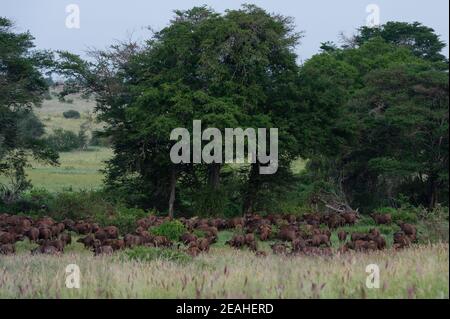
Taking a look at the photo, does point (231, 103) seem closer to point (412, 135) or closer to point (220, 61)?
point (220, 61)

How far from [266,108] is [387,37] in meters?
24.6

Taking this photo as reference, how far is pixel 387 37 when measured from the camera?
53094 millimetres

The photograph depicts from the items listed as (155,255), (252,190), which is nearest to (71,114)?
(252,190)

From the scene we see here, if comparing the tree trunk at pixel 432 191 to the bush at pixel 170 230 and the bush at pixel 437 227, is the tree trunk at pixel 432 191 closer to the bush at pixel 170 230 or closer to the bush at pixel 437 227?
the bush at pixel 170 230

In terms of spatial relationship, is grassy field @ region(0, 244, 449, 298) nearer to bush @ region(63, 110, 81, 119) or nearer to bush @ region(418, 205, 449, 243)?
bush @ region(418, 205, 449, 243)

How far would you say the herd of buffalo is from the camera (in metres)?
16.3

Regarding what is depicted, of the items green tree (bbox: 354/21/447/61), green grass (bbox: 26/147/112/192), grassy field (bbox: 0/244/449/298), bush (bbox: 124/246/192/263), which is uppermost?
green tree (bbox: 354/21/447/61)

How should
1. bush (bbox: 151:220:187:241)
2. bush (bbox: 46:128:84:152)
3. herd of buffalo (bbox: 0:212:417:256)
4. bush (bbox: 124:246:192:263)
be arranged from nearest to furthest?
bush (bbox: 124:246:192:263) < herd of buffalo (bbox: 0:212:417:256) < bush (bbox: 151:220:187:241) < bush (bbox: 46:128:84:152)

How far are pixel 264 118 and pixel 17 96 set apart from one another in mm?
12746

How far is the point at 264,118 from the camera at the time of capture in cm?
2967

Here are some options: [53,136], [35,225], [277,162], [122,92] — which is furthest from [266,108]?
[53,136]

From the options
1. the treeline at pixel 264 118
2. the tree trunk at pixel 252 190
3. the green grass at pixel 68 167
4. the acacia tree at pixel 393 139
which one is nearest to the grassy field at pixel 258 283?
the treeline at pixel 264 118

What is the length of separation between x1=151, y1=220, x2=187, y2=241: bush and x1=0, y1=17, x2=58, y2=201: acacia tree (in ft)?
51.7

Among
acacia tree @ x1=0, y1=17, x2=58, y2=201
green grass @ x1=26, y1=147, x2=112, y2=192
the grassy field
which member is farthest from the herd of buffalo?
green grass @ x1=26, y1=147, x2=112, y2=192
